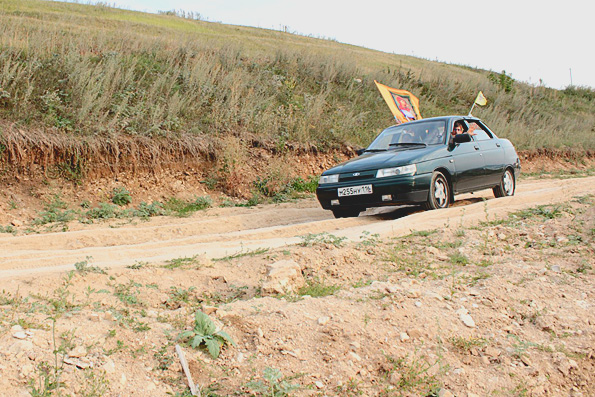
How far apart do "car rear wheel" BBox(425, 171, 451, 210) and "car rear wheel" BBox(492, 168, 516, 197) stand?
6.50ft

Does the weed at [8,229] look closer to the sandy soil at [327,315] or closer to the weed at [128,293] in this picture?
the sandy soil at [327,315]

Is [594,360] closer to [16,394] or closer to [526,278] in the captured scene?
[526,278]

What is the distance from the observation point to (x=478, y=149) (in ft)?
31.9

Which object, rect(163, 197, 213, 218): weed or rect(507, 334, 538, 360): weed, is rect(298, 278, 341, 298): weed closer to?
rect(507, 334, 538, 360): weed

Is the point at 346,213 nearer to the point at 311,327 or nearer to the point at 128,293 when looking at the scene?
the point at 128,293

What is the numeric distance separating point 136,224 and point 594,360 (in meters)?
6.88

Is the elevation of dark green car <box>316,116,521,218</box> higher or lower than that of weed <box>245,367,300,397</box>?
higher

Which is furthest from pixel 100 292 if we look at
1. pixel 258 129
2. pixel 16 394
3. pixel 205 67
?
pixel 205 67

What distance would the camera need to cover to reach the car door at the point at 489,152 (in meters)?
9.81

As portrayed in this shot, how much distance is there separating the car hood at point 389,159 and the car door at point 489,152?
1391 millimetres

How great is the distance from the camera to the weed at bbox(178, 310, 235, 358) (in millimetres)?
3287

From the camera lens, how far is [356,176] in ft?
27.9

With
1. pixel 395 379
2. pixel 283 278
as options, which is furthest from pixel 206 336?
pixel 283 278

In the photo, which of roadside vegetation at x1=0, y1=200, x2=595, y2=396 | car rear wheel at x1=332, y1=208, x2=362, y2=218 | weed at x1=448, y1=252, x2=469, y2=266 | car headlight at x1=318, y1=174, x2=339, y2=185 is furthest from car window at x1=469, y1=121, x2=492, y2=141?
weed at x1=448, y1=252, x2=469, y2=266
